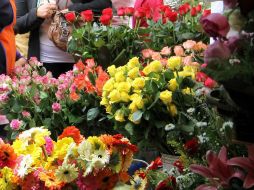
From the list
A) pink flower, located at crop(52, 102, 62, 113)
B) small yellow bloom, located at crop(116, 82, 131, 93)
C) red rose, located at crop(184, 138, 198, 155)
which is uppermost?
red rose, located at crop(184, 138, 198, 155)

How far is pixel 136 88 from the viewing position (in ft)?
6.26

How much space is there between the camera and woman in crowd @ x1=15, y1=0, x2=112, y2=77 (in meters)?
3.38

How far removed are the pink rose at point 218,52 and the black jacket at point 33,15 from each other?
2.39 m

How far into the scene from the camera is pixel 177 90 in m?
1.87

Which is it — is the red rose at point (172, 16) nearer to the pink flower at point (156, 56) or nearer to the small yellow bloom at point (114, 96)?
the pink flower at point (156, 56)

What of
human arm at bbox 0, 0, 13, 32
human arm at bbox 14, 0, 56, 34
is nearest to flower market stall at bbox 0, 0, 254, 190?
human arm at bbox 0, 0, 13, 32

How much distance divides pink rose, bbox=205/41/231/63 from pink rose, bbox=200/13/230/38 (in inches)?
0.7

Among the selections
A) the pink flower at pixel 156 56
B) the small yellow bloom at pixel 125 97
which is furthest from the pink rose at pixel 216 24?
the pink flower at pixel 156 56

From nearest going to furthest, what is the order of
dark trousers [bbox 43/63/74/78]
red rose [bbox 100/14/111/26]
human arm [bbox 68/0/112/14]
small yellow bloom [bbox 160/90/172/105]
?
small yellow bloom [bbox 160/90/172/105] → red rose [bbox 100/14/111/26] → human arm [bbox 68/0/112/14] → dark trousers [bbox 43/63/74/78]

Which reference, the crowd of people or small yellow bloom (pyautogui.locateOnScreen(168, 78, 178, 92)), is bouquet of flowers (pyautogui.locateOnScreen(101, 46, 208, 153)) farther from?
the crowd of people

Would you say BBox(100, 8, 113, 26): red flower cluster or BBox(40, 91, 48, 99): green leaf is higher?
BBox(100, 8, 113, 26): red flower cluster

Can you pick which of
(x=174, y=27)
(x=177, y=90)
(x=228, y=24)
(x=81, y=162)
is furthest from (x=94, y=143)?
(x=174, y=27)

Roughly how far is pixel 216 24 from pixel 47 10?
2508 mm

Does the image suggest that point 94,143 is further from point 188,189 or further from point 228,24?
point 228,24
